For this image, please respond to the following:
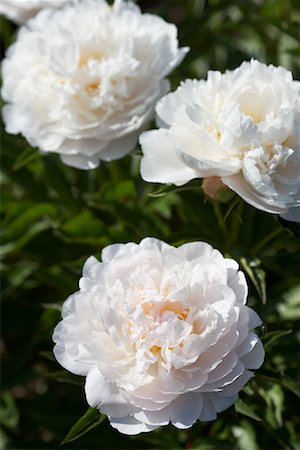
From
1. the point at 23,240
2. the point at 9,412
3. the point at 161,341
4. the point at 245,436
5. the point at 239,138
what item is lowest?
the point at 9,412

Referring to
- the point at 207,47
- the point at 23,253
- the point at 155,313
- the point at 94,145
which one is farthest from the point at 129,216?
the point at 207,47

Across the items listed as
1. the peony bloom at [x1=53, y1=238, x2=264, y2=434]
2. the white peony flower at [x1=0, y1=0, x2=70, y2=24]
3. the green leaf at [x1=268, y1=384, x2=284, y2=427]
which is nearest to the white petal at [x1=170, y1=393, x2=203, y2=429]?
the peony bloom at [x1=53, y1=238, x2=264, y2=434]

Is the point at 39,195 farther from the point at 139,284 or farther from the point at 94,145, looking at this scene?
the point at 139,284

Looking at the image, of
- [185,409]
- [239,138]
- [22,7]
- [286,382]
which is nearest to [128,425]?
[185,409]

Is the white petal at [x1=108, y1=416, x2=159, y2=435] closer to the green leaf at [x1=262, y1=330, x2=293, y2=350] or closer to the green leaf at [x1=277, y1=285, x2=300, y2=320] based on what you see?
the green leaf at [x1=262, y1=330, x2=293, y2=350]

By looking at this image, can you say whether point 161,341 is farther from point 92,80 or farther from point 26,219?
point 26,219

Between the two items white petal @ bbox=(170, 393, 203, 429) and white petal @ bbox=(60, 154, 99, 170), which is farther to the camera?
white petal @ bbox=(60, 154, 99, 170)
